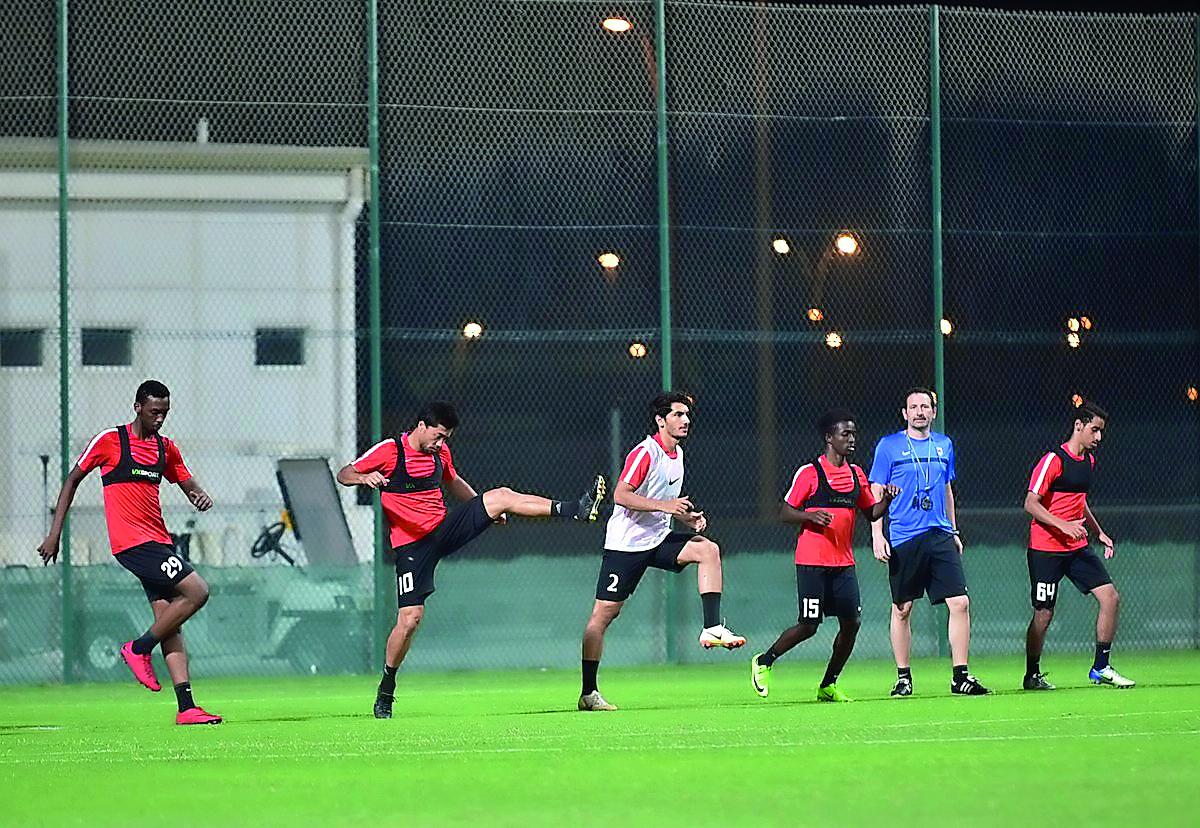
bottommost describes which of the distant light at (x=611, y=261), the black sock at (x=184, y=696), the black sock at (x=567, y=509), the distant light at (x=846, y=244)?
the black sock at (x=184, y=696)

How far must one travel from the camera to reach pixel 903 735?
36.6ft

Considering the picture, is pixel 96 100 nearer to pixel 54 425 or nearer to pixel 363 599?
pixel 54 425

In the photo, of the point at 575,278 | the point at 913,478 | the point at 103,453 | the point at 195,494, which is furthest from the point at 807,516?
the point at 575,278

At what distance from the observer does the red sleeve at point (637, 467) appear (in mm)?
13609

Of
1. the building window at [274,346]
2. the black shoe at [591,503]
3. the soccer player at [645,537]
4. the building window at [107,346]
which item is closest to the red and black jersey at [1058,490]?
the soccer player at [645,537]

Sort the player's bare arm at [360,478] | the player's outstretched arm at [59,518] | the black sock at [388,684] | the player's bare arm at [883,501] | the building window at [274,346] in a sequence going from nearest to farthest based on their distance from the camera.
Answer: the player's outstretched arm at [59,518], the player's bare arm at [360,478], the black sock at [388,684], the player's bare arm at [883,501], the building window at [274,346]

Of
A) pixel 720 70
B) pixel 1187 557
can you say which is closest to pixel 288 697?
pixel 720 70

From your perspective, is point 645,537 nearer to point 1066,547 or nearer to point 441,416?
point 441,416

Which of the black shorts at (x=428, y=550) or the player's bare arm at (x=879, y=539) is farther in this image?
the player's bare arm at (x=879, y=539)

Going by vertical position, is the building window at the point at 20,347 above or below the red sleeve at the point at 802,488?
above

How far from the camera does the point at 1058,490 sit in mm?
15344

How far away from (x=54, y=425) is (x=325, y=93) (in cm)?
374

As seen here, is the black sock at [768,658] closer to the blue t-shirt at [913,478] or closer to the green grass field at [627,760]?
the green grass field at [627,760]

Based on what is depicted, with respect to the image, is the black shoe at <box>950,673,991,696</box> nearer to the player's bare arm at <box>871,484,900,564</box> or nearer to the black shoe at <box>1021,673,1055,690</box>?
the black shoe at <box>1021,673,1055,690</box>
